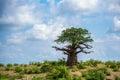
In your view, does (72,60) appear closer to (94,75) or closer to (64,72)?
(64,72)

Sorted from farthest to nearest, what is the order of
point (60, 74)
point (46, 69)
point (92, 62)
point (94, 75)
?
1. point (92, 62)
2. point (46, 69)
3. point (60, 74)
4. point (94, 75)

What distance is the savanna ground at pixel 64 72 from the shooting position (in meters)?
37.2

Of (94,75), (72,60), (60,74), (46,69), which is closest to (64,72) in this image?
(60,74)

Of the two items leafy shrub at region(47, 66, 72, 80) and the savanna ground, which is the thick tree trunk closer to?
the savanna ground

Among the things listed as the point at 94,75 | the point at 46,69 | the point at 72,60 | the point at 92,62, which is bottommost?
the point at 94,75

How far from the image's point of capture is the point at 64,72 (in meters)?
37.4

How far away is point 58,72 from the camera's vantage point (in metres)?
37.5

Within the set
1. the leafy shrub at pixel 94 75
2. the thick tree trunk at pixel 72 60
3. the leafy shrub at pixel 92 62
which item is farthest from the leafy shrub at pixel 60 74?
the leafy shrub at pixel 92 62

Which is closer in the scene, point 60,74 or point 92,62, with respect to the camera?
point 60,74

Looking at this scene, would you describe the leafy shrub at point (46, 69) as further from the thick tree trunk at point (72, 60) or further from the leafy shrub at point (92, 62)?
the leafy shrub at point (92, 62)

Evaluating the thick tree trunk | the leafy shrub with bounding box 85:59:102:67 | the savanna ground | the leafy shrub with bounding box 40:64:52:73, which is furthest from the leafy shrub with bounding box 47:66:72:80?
the leafy shrub with bounding box 85:59:102:67

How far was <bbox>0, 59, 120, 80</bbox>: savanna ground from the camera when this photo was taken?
122ft

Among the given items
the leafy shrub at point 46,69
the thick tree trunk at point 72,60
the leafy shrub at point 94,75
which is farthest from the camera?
the thick tree trunk at point 72,60

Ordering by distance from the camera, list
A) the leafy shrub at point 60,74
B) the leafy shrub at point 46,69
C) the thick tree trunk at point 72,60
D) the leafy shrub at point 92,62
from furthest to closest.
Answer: the leafy shrub at point 92,62 < the thick tree trunk at point 72,60 < the leafy shrub at point 46,69 < the leafy shrub at point 60,74
